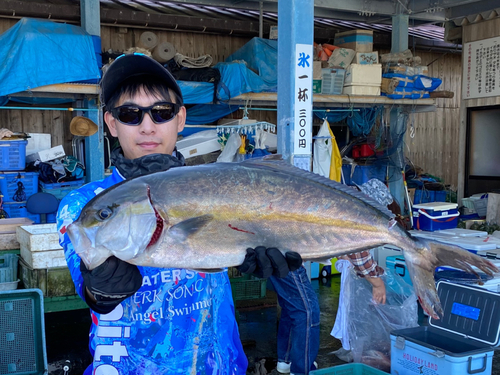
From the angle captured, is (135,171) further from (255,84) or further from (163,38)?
(163,38)

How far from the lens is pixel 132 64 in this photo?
6.29ft

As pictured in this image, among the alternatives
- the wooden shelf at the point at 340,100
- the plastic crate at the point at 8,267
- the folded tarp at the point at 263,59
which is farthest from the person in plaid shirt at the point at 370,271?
the folded tarp at the point at 263,59

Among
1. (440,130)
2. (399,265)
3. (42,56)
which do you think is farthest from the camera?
(440,130)

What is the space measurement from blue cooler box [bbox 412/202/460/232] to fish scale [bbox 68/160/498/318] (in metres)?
6.80

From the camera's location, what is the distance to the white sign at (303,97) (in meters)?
5.52

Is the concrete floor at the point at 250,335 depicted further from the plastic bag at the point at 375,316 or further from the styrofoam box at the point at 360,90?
the styrofoam box at the point at 360,90

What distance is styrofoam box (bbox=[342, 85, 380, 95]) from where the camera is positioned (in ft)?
31.9

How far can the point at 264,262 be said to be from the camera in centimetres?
171

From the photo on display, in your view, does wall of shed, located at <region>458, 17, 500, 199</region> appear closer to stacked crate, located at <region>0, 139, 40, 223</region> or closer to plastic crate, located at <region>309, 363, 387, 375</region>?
plastic crate, located at <region>309, 363, 387, 375</region>

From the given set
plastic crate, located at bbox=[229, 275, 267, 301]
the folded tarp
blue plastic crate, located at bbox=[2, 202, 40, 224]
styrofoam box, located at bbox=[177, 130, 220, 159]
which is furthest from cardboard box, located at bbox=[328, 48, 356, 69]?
blue plastic crate, located at bbox=[2, 202, 40, 224]

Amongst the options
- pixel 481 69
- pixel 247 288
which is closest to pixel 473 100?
pixel 481 69

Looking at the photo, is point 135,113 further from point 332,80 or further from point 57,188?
point 332,80

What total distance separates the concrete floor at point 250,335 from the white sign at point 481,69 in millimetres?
5465

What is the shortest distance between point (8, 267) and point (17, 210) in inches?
126
